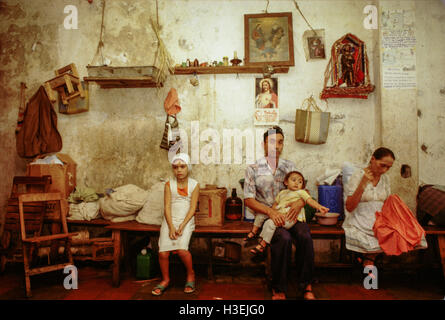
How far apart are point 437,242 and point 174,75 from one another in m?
4.47

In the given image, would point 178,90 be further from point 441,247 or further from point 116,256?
point 441,247

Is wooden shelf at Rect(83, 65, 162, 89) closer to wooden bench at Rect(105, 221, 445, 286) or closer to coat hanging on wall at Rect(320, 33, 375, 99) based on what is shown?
wooden bench at Rect(105, 221, 445, 286)

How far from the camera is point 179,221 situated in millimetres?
3570

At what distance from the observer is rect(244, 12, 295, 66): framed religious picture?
4469 millimetres

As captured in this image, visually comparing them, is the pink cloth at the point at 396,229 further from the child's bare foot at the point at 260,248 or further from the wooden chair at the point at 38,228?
the wooden chair at the point at 38,228

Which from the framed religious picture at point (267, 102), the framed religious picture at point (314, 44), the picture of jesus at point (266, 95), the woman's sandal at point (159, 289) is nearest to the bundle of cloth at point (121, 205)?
the woman's sandal at point (159, 289)

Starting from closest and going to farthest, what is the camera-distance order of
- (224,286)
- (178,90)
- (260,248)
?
(260,248), (224,286), (178,90)

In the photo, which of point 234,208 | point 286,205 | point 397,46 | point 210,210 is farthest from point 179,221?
point 397,46

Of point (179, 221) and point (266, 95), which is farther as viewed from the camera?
point (266, 95)

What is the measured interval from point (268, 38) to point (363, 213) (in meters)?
3.03

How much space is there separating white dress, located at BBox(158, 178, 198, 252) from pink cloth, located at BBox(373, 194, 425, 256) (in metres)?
2.27

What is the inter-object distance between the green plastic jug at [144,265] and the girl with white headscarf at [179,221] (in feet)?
1.05

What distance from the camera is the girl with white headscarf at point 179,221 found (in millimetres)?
3396

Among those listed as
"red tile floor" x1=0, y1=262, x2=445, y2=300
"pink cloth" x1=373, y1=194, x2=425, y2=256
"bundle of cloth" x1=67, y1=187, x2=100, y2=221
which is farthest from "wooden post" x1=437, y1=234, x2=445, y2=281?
"bundle of cloth" x1=67, y1=187, x2=100, y2=221
